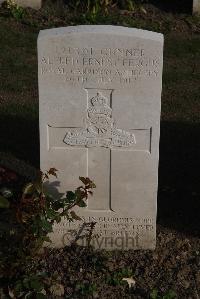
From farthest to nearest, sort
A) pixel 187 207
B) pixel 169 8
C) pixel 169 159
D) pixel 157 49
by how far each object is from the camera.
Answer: pixel 169 8
pixel 169 159
pixel 187 207
pixel 157 49

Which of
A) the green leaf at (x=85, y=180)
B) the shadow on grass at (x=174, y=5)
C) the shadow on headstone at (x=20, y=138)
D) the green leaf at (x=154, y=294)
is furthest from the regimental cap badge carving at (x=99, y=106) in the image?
the shadow on grass at (x=174, y=5)

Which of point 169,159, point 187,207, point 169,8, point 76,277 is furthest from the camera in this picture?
point 169,8

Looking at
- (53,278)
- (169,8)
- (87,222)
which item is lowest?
(53,278)

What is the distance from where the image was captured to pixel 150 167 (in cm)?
499

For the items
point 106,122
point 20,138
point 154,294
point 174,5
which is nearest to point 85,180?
point 106,122

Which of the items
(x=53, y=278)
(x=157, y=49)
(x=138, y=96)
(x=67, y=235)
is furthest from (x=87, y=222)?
(x=157, y=49)

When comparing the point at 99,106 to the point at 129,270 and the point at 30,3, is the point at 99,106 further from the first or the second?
the point at 30,3

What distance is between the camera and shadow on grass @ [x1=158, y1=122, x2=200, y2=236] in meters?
5.71

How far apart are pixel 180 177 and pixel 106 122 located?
1.77 meters

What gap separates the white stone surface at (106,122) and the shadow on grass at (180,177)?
55 cm

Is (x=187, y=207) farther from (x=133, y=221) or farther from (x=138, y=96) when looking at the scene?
(x=138, y=96)

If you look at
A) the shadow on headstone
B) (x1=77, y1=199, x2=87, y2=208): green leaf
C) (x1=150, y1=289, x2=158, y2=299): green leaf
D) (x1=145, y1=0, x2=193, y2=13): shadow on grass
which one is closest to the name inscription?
(x1=77, y1=199, x2=87, y2=208): green leaf

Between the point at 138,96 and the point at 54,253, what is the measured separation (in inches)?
55.0

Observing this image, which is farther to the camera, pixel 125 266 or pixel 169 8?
pixel 169 8
